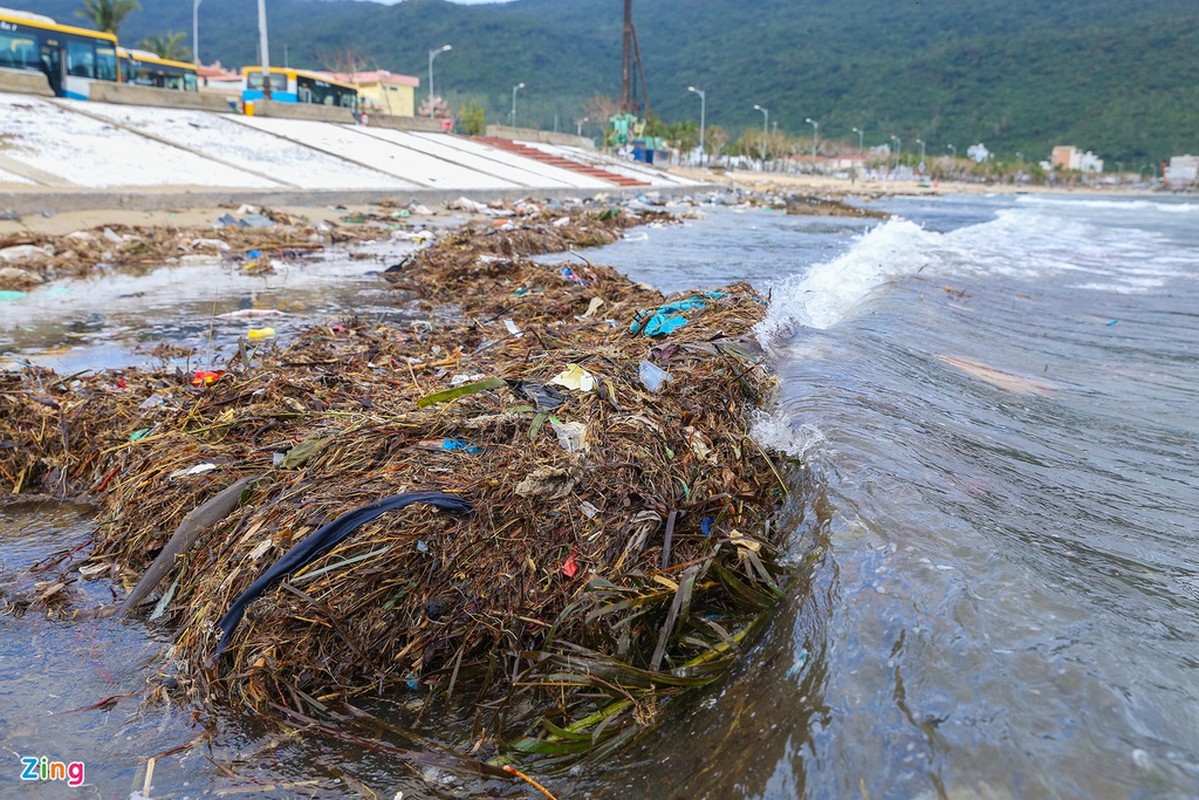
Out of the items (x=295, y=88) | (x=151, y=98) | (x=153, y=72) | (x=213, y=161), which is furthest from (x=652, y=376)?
(x=153, y=72)

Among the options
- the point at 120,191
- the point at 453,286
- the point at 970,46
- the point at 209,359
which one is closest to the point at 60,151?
the point at 120,191

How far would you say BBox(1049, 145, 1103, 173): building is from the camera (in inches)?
4245

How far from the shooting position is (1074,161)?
10838cm

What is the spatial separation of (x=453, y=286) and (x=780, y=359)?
15.6 ft

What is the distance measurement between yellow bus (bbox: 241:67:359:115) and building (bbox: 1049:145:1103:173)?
104 metres

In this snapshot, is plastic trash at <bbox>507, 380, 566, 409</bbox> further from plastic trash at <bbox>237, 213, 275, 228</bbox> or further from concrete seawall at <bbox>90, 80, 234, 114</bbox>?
concrete seawall at <bbox>90, 80, 234, 114</bbox>

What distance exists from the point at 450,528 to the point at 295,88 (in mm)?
38802

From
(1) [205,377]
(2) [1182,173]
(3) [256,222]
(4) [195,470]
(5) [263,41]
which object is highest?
(2) [1182,173]

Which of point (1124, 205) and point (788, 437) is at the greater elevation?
point (1124, 205)

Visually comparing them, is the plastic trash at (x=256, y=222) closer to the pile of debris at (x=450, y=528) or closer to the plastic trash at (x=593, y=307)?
the plastic trash at (x=593, y=307)

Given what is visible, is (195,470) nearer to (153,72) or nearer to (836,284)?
(836,284)

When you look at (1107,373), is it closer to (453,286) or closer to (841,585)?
(841,585)

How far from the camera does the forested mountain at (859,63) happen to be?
4781 inches

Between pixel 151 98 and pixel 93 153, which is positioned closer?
pixel 93 153
